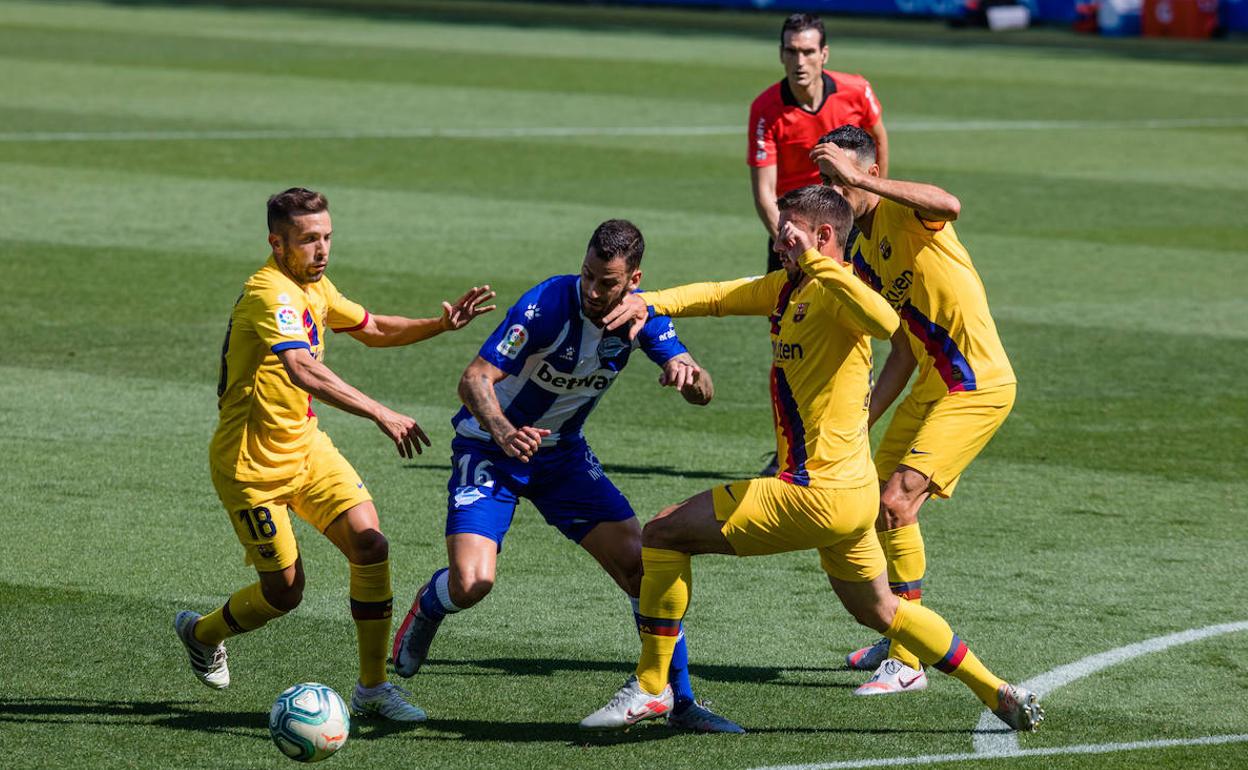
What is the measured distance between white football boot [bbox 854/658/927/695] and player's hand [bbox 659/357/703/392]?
5.00 feet

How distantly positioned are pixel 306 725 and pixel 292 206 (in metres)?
1.93

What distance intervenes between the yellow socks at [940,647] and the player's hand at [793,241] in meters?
1.35

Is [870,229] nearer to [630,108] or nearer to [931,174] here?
[931,174]

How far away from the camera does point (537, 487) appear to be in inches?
292

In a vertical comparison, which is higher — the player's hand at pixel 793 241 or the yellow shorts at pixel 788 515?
the player's hand at pixel 793 241

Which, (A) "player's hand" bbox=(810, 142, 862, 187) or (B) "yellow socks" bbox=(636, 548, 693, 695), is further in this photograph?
(A) "player's hand" bbox=(810, 142, 862, 187)

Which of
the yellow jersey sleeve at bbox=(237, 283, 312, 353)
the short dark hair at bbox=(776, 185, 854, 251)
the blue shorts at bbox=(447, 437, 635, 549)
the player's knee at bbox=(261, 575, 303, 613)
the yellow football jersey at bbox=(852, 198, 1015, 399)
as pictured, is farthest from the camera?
the yellow football jersey at bbox=(852, 198, 1015, 399)

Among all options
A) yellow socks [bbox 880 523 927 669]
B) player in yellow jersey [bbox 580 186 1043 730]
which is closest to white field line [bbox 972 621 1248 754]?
player in yellow jersey [bbox 580 186 1043 730]

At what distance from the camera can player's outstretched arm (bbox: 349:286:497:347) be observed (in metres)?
7.52

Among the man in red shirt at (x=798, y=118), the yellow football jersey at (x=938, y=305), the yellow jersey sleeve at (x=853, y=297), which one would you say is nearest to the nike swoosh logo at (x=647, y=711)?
the yellow jersey sleeve at (x=853, y=297)

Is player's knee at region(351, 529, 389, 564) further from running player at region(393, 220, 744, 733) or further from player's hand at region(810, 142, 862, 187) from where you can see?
player's hand at region(810, 142, 862, 187)

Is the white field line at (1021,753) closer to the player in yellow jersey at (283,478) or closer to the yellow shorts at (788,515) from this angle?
the yellow shorts at (788,515)

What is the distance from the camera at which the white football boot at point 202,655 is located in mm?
7238

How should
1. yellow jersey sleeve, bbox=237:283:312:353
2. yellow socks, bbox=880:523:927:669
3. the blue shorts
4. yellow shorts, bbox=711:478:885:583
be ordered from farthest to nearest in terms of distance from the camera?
yellow socks, bbox=880:523:927:669, the blue shorts, yellow jersey sleeve, bbox=237:283:312:353, yellow shorts, bbox=711:478:885:583
